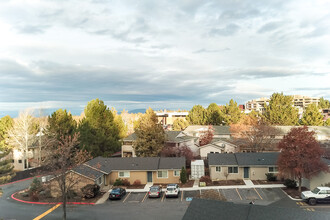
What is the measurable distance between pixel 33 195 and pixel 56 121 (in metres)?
25.1

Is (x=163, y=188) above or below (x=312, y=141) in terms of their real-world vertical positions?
below

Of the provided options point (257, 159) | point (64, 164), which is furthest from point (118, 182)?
point (257, 159)

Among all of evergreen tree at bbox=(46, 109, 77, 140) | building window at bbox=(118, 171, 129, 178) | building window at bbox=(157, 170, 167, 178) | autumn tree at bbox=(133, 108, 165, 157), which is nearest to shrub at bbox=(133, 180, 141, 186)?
building window at bbox=(118, 171, 129, 178)

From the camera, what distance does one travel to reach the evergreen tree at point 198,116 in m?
87.4

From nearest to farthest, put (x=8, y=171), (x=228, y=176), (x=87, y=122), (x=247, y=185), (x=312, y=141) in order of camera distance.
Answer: (x=8, y=171), (x=312, y=141), (x=247, y=185), (x=228, y=176), (x=87, y=122)

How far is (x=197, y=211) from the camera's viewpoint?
16.9 metres

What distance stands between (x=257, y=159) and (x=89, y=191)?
25550 mm

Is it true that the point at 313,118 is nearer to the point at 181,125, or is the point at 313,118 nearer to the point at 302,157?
the point at 181,125

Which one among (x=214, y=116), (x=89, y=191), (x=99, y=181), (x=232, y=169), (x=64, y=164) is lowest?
(x=89, y=191)

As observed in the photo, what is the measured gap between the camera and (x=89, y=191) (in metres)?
31.3

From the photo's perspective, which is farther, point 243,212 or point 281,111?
point 281,111

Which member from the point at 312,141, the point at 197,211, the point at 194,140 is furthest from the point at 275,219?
the point at 194,140

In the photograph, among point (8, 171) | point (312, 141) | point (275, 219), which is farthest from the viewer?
point (312, 141)

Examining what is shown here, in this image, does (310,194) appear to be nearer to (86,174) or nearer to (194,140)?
(86,174)
